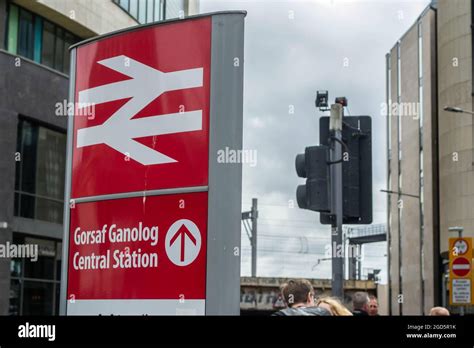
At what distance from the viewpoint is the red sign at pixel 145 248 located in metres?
3.47

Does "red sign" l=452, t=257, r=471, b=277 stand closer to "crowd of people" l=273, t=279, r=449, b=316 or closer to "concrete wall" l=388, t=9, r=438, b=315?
"crowd of people" l=273, t=279, r=449, b=316

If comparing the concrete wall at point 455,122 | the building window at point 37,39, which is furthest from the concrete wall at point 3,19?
the concrete wall at point 455,122

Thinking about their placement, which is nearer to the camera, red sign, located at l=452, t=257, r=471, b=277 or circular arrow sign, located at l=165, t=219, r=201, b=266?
circular arrow sign, located at l=165, t=219, r=201, b=266

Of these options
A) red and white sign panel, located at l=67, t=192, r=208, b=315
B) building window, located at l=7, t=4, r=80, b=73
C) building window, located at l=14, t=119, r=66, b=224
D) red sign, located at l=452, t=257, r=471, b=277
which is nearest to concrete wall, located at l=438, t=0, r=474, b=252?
building window, located at l=14, t=119, r=66, b=224

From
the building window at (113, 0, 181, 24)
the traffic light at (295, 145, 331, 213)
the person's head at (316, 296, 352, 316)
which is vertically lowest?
the person's head at (316, 296, 352, 316)

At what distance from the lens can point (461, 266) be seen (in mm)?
14891

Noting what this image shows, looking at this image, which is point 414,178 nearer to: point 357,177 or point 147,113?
point 357,177

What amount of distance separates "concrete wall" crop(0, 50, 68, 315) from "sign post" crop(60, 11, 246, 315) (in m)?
20.9

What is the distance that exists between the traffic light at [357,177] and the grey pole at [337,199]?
5 centimetres

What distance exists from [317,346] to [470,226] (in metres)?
40.3

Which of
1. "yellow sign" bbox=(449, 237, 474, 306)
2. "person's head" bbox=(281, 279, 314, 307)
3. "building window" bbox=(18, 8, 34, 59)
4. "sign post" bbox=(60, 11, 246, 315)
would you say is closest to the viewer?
"sign post" bbox=(60, 11, 246, 315)

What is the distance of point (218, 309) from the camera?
3383 mm

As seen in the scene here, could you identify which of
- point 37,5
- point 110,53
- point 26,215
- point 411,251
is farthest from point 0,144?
point 411,251

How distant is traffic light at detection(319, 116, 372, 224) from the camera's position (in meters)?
7.23
